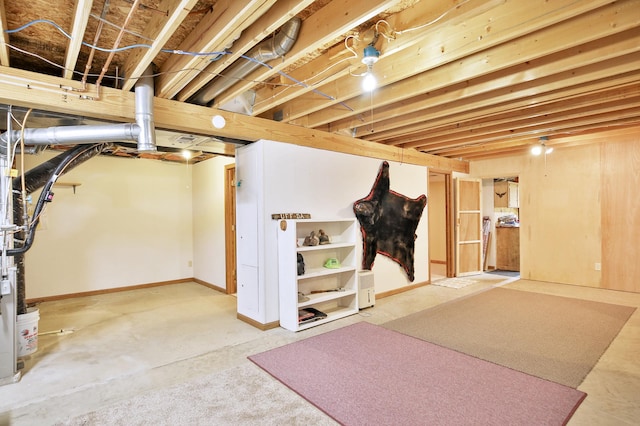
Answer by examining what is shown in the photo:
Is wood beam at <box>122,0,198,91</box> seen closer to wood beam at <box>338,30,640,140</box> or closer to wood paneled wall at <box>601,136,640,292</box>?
wood beam at <box>338,30,640,140</box>

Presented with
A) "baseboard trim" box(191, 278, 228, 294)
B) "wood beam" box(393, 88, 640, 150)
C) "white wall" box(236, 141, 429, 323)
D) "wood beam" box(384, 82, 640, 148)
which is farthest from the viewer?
"baseboard trim" box(191, 278, 228, 294)

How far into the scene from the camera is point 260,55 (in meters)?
2.39

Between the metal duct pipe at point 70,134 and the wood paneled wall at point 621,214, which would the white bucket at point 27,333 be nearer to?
the metal duct pipe at point 70,134

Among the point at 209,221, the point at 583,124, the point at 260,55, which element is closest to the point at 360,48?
the point at 260,55

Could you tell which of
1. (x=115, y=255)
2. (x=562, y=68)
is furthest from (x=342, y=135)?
(x=115, y=255)

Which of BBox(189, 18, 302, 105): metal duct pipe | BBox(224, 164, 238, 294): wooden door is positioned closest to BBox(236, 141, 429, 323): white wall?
BBox(189, 18, 302, 105): metal duct pipe

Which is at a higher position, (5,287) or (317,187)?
(317,187)

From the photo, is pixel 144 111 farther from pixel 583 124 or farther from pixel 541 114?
pixel 583 124

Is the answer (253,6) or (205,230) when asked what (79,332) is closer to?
(205,230)

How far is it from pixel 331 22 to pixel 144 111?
177cm

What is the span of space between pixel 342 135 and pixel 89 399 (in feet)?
12.7

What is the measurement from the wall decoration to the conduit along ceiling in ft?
3.92

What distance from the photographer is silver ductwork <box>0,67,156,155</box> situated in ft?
8.55

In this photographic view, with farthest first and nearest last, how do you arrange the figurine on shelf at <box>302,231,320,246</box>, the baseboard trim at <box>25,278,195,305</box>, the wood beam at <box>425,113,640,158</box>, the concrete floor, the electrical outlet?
1. the baseboard trim at <box>25,278,195,305</box>
2. the wood beam at <box>425,113,640,158</box>
3. the figurine on shelf at <box>302,231,320,246</box>
4. the electrical outlet
5. the concrete floor
